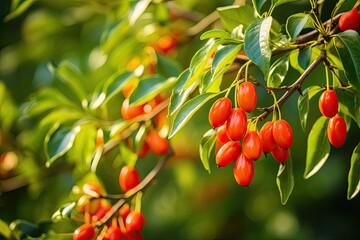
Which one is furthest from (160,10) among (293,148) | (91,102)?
(293,148)

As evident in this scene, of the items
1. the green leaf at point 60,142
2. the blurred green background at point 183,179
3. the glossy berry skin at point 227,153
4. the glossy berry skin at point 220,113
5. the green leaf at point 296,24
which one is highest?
the green leaf at point 296,24

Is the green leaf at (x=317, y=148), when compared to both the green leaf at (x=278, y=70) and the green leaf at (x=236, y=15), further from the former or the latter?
the green leaf at (x=236, y=15)

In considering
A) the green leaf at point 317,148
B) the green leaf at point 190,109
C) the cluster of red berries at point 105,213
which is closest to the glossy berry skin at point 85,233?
the cluster of red berries at point 105,213

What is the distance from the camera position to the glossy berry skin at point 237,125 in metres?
1.19

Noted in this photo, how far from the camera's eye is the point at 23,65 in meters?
3.08

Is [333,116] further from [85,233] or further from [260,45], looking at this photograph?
[85,233]

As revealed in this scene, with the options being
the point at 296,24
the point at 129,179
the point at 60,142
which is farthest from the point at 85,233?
the point at 296,24

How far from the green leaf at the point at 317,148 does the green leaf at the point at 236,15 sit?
30 centimetres

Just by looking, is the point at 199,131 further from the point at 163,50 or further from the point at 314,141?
the point at 314,141

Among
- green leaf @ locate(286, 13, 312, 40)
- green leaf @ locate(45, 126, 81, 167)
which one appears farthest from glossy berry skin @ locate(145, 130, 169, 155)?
green leaf @ locate(286, 13, 312, 40)

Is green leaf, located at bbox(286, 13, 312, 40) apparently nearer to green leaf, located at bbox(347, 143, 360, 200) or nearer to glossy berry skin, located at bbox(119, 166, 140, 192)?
green leaf, located at bbox(347, 143, 360, 200)

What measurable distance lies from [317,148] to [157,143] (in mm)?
462

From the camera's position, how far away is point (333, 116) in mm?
1299

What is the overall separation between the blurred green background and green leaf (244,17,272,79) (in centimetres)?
110
